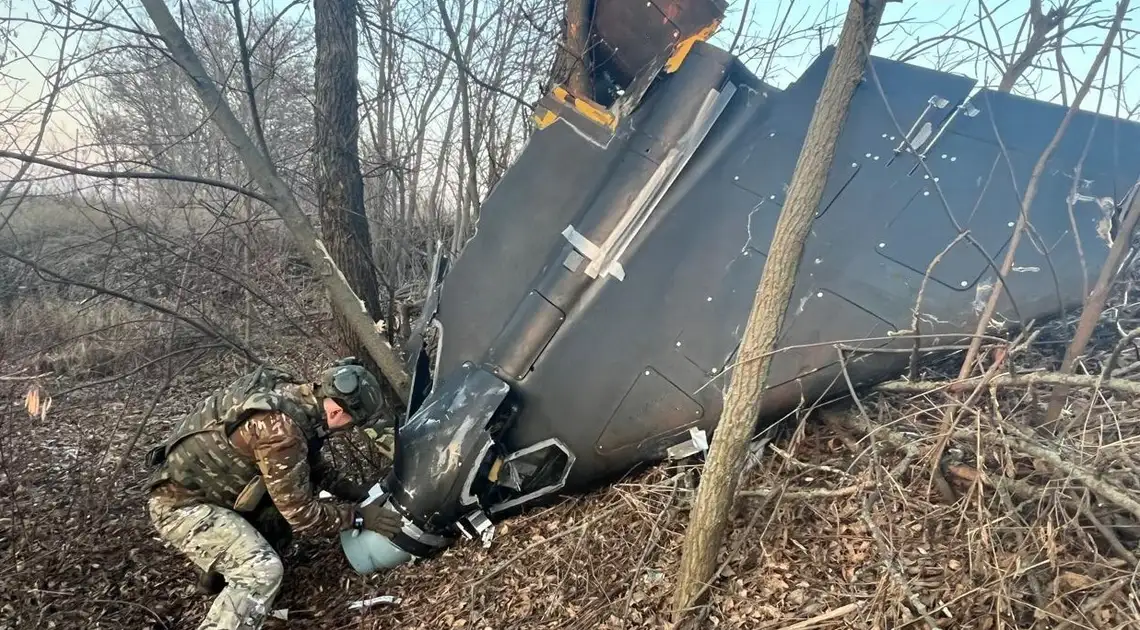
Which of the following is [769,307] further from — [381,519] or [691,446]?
[381,519]

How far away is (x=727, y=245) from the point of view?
3352 millimetres

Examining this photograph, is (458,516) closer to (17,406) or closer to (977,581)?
(977,581)

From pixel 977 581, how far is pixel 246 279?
502 cm

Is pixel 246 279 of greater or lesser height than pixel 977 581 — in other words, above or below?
above

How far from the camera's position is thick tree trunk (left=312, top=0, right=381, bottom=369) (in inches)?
171

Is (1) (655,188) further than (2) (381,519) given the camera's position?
Yes

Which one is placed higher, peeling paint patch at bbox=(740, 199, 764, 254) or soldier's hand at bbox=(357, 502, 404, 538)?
peeling paint patch at bbox=(740, 199, 764, 254)

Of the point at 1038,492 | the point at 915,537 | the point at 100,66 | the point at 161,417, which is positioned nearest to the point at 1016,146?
the point at 1038,492

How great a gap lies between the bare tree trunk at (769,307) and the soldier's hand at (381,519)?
156cm

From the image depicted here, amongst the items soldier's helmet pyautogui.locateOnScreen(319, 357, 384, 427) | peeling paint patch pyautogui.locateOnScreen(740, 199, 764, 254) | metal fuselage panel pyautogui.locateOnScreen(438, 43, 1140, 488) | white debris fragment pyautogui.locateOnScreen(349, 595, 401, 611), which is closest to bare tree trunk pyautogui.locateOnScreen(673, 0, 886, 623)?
metal fuselage panel pyautogui.locateOnScreen(438, 43, 1140, 488)

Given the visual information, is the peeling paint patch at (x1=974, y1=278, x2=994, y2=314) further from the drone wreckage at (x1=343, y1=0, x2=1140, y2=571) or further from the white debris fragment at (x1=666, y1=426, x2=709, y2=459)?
the white debris fragment at (x1=666, y1=426, x2=709, y2=459)

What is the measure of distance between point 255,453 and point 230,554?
1.70 feet

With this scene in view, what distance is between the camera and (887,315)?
3.00m

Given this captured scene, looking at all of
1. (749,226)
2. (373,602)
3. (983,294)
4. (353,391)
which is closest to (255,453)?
(353,391)
